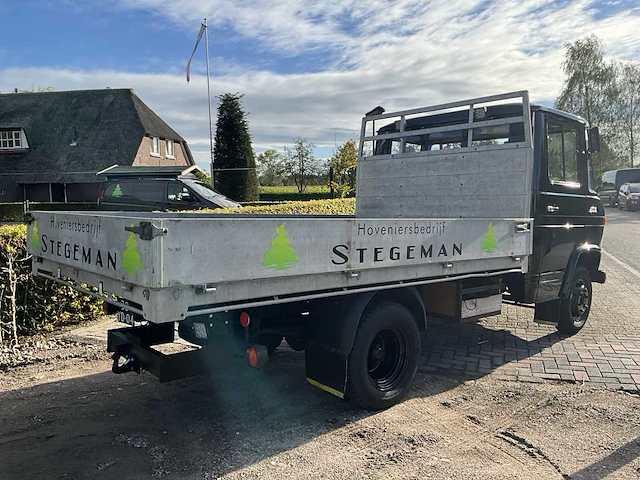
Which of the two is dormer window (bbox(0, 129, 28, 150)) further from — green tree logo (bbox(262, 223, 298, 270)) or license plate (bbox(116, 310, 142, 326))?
green tree logo (bbox(262, 223, 298, 270))

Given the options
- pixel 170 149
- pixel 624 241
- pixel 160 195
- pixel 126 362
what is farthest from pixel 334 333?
pixel 170 149

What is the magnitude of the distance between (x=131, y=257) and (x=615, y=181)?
130ft

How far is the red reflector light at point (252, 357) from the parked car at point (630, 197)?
32732 mm

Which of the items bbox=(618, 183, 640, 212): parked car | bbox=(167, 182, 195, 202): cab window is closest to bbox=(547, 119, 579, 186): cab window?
bbox=(167, 182, 195, 202): cab window

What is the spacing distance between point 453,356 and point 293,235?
331 cm

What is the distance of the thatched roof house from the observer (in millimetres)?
31594

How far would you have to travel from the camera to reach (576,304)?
20.5ft

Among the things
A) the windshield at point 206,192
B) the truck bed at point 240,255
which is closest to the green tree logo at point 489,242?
the truck bed at point 240,255

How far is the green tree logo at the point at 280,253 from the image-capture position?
300 centimetres

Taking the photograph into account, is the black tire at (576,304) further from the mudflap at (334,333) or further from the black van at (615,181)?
the black van at (615,181)

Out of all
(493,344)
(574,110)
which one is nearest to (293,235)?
(493,344)

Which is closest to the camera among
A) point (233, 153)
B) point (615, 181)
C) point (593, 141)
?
point (593, 141)

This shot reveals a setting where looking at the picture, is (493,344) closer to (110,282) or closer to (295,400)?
(295,400)

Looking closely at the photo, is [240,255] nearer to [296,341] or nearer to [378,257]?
[378,257]
